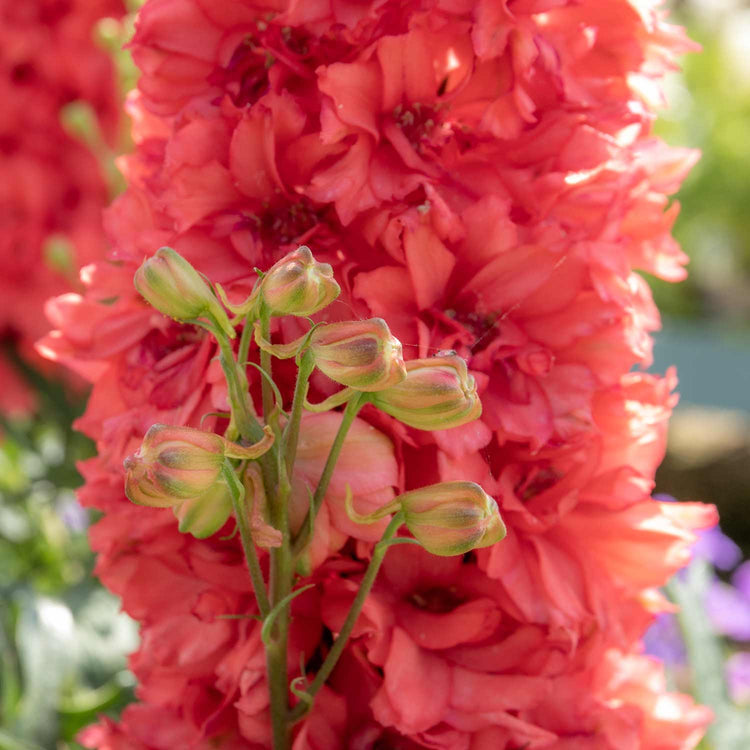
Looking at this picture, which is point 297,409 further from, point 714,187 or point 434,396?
point 714,187

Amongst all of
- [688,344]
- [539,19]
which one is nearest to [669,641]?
[539,19]

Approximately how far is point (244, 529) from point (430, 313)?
5.0 inches

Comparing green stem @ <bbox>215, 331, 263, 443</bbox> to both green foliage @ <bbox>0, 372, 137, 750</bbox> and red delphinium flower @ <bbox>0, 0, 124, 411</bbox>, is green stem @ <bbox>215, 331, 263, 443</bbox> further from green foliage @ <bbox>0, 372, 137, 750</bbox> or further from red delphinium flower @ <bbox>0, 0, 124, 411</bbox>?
red delphinium flower @ <bbox>0, 0, 124, 411</bbox>

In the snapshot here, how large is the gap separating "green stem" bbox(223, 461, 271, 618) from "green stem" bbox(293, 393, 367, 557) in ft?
0.07

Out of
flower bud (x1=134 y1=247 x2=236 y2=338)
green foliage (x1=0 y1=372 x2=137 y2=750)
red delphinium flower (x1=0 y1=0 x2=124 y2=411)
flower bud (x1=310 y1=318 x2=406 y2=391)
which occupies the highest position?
flower bud (x1=134 y1=247 x2=236 y2=338)

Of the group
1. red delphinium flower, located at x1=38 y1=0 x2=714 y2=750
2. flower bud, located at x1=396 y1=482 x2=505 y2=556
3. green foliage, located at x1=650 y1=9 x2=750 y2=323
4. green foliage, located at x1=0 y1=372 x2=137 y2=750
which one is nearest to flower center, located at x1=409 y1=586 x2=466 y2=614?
red delphinium flower, located at x1=38 y1=0 x2=714 y2=750

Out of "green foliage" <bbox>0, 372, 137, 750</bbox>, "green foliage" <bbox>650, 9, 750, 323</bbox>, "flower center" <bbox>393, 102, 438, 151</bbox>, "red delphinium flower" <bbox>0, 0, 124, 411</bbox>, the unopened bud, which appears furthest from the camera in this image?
"green foliage" <bbox>650, 9, 750, 323</bbox>

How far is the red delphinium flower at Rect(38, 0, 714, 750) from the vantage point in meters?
0.42

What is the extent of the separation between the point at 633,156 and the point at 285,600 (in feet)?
0.87

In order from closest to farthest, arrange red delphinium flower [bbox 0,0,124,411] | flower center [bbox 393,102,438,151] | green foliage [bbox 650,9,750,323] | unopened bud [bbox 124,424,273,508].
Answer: unopened bud [bbox 124,424,273,508] → flower center [bbox 393,102,438,151] → red delphinium flower [bbox 0,0,124,411] → green foliage [bbox 650,9,750,323]

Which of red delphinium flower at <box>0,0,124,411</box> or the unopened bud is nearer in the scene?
the unopened bud

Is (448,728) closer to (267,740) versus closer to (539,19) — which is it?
(267,740)

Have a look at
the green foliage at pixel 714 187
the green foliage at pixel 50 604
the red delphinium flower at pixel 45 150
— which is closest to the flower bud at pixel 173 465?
the green foliage at pixel 50 604

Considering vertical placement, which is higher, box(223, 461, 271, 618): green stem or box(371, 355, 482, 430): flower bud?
box(371, 355, 482, 430): flower bud
